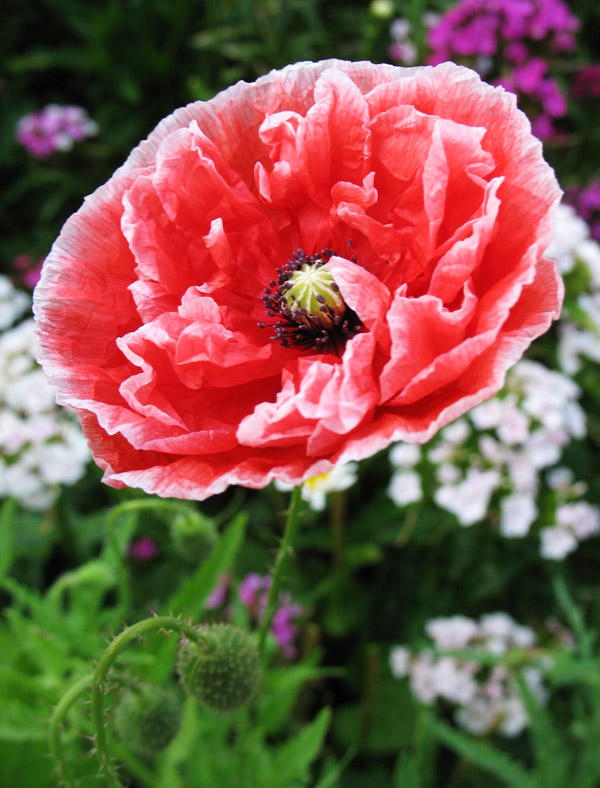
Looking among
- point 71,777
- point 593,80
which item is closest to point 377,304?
point 71,777

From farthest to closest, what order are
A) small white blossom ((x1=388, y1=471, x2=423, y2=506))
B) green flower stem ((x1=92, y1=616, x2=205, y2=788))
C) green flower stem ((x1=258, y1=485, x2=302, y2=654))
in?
small white blossom ((x1=388, y1=471, x2=423, y2=506)), green flower stem ((x1=258, y1=485, x2=302, y2=654)), green flower stem ((x1=92, y1=616, x2=205, y2=788))

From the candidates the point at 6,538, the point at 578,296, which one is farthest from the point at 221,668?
the point at 578,296

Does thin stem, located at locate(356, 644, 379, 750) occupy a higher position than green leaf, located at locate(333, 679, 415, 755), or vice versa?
thin stem, located at locate(356, 644, 379, 750)

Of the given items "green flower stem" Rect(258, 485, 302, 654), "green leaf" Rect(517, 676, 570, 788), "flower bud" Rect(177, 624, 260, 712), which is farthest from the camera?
"green leaf" Rect(517, 676, 570, 788)

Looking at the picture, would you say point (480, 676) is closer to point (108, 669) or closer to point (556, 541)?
point (556, 541)

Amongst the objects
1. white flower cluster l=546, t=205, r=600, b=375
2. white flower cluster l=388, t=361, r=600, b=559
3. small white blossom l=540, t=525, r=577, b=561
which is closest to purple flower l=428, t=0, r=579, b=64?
white flower cluster l=546, t=205, r=600, b=375

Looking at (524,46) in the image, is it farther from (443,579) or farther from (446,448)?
(443,579)

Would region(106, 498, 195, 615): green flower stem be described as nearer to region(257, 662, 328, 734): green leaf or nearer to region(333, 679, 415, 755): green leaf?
region(257, 662, 328, 734): green leaf
